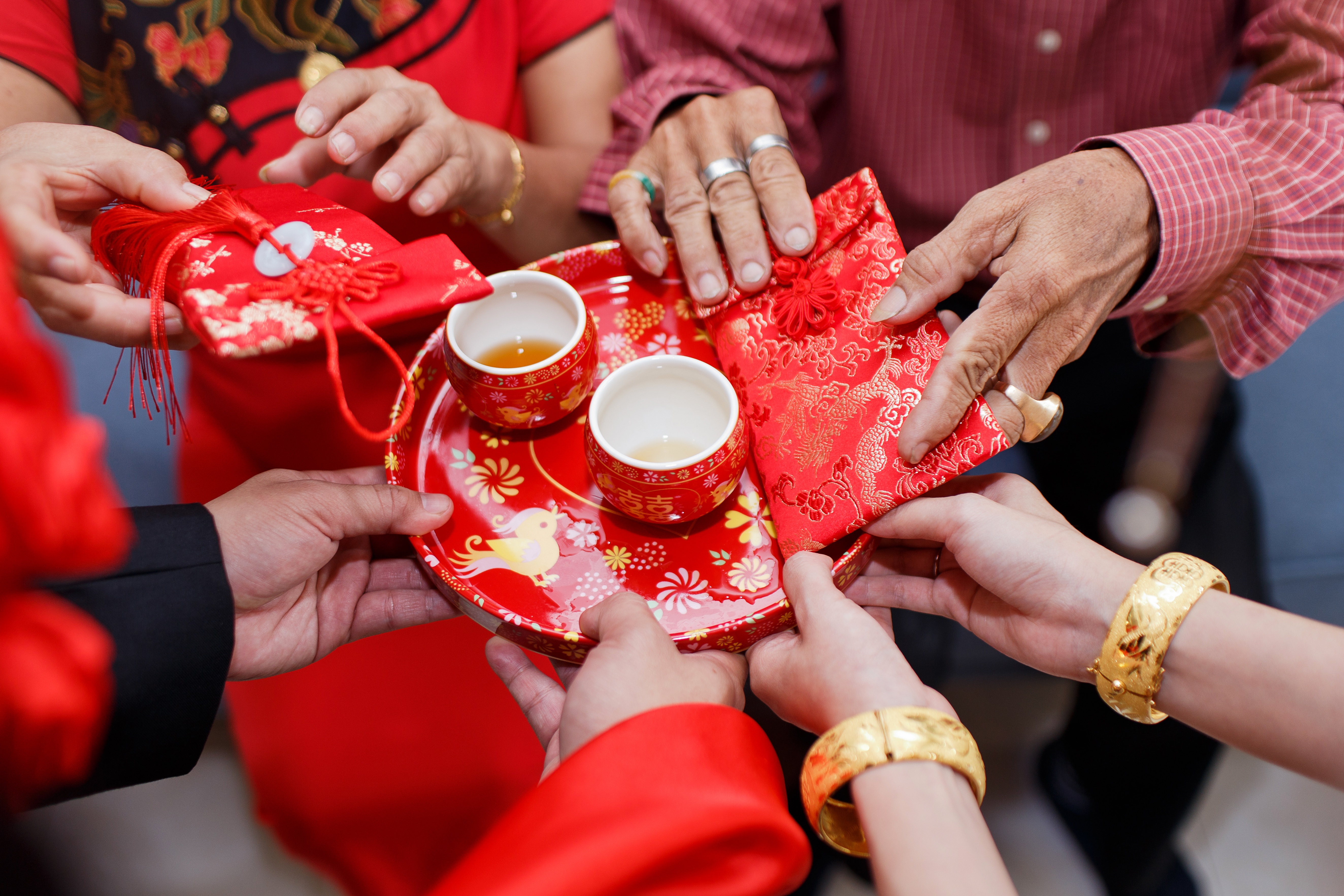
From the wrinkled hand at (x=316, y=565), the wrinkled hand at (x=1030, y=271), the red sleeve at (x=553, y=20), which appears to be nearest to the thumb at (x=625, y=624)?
the wrinkled hand at (x=316, y=565)

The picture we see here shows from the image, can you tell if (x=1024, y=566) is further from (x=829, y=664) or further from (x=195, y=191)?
(x=195, y=191)

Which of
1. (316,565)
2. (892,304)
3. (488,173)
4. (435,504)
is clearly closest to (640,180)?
(488,173)

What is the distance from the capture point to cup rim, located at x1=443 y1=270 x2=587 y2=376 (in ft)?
2.82

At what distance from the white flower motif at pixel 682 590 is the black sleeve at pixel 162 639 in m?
0.45

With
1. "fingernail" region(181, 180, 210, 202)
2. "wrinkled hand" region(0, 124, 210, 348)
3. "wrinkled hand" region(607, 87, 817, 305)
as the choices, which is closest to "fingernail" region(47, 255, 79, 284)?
"wrinkled hand" region(0, 124, 210, 348)

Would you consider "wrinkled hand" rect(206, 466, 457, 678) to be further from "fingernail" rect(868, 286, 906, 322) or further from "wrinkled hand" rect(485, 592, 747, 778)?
"fingernail" rect(868, 286, 906, 322)

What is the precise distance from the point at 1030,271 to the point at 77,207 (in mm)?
1047

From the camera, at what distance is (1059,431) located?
1.43 m

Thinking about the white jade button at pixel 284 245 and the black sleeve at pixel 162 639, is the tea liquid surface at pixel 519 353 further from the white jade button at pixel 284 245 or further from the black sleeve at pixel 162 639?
the black sleeve at pixel 162 639

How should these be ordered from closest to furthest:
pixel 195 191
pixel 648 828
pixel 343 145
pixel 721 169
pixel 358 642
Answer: pixel 648 828, pixel 195 191, pixel 343 145, pixel 721 169, pixel 358 642

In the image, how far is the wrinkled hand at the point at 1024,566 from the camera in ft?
2.69

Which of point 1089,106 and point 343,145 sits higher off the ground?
point 343,145

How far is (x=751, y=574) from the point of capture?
0.88 metres

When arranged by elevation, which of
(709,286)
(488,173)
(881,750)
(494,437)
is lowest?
(881,750)
